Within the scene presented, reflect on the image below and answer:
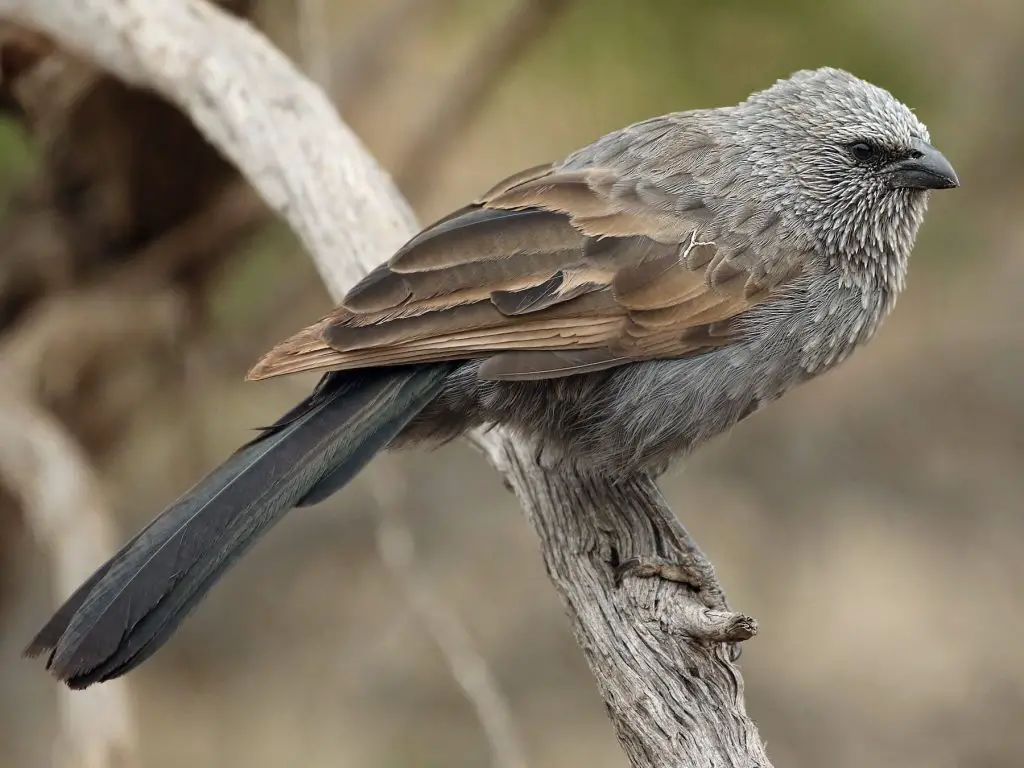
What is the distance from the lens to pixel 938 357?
21.2 ft

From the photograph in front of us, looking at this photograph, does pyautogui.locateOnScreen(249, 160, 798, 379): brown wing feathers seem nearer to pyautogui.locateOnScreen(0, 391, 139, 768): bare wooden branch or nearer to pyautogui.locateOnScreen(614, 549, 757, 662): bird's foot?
pyautogui.locateOnScreen(614, 549, 757, 662): bird's foot

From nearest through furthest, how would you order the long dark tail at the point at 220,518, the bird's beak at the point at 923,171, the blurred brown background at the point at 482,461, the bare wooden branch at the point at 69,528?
the long dark tail at the point at 220,518, the bird's beak at the point at 923,171, the bare wooden branch at the point at 69,528, the blurred brown background at the point at 482,461

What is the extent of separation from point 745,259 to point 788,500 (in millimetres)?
3467

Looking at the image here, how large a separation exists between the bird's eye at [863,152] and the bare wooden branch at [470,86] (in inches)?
66.3

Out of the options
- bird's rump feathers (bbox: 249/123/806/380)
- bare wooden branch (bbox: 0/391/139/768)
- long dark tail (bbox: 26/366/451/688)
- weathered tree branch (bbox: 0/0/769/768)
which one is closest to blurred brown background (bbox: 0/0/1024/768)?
bare wooden branch (bbox: 0/391/139/768)

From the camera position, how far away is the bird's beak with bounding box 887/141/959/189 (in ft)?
9.71

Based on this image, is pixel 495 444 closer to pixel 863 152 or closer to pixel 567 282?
pixel 567 282

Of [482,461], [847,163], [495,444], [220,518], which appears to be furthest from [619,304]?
[482,461]

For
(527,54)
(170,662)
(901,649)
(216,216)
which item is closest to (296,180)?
(216,216)

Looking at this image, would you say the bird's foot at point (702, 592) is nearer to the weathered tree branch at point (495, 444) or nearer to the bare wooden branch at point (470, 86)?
the weathered tree branch at point (495, 444)

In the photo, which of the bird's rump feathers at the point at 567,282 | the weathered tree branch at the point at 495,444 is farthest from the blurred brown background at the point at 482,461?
the bird's rump feathers at the point at 567,282

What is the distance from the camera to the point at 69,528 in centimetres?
347

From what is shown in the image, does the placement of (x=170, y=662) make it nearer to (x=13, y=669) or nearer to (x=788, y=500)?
(x=13, y=669)

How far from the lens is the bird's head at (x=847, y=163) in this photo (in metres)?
2.98
